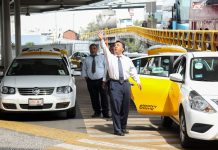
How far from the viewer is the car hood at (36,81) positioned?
11.3 m

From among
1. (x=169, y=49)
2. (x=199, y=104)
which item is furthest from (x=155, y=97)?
(x=169, y=49)

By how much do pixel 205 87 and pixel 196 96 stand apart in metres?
0.35

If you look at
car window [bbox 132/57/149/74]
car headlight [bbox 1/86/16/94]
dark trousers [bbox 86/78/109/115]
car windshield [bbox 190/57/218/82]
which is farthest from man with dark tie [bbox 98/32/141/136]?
car window [bbox 132/57/149/74]

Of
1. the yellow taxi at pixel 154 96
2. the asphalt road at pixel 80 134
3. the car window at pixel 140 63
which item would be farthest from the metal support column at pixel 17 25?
the yellow taxi at pixel 154 96

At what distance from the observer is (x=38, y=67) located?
12734 millimetres

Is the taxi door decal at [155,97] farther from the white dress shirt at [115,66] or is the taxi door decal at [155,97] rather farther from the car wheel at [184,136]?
the car wheel at [184,136]

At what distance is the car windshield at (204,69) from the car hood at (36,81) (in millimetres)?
3583

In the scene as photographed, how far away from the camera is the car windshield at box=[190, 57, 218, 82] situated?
8.72 meters

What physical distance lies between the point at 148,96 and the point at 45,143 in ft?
7.05

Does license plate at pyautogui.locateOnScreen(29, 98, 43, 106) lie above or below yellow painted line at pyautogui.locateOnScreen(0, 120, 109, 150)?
above

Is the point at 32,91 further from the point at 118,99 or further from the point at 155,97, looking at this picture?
the point at 155,97

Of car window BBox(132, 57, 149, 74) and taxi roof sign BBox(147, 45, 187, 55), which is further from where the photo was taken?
taxi roof sign BBox(147, 45, 187, 55)

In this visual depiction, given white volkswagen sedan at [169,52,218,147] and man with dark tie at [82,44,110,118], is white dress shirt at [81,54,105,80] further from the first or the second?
white volkswagen sedan at [169,52,218,147]

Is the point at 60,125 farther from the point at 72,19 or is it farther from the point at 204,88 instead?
the point at 72,19
